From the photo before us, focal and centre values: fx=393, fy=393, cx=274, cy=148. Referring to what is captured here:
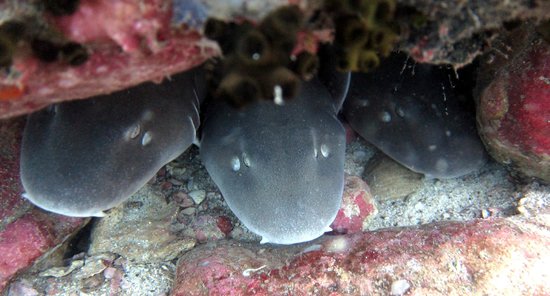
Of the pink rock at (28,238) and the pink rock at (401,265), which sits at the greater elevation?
the pink rock at (401,265)

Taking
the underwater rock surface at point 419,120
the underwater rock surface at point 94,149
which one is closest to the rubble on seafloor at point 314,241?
the underwater rock surface at point 419,120

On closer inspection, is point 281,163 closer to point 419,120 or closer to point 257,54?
point 257,54

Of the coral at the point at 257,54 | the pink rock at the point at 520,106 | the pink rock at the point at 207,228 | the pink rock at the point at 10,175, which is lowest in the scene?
the pink rock at the point at 207,228

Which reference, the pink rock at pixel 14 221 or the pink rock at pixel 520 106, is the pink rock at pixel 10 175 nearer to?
the pink rock at pixel 14 221

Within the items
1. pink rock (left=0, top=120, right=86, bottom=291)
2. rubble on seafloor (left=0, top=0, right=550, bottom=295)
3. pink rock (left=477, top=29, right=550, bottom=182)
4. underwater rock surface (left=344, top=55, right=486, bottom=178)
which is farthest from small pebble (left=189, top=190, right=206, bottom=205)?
pink rock (left=477, top=29, right=550, bottom=182)

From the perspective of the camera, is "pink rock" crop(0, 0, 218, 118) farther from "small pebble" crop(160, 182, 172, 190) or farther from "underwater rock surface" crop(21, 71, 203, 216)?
"small pebble" crop(160, 182, 172, 190)

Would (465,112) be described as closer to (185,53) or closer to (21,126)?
(185,53)

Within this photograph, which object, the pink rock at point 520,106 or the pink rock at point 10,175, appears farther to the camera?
the pink rock at point 10,175

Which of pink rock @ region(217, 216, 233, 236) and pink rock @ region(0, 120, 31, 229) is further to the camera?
pink rock @ region(217, 216, 233, 236)
